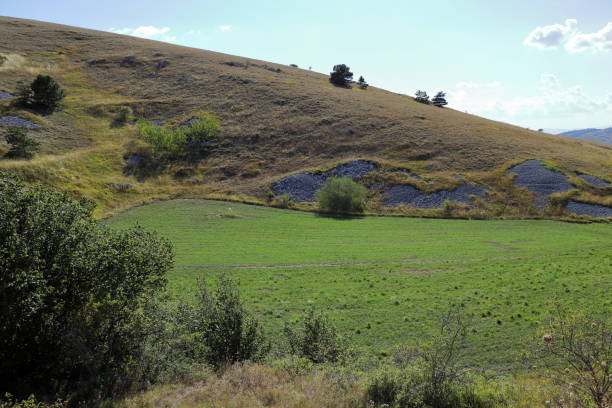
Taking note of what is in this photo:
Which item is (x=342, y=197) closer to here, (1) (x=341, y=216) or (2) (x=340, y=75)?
(1) (x=341, y=216)

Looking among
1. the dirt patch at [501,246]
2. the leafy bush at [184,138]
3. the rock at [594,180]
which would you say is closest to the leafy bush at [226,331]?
the dirt patch at [501,246]

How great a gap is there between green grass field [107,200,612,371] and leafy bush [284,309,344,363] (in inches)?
106

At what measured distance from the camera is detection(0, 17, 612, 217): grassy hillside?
63875 mm

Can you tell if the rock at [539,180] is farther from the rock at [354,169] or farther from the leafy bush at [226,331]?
the leafy bush at [226,331]

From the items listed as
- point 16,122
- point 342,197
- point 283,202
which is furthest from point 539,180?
point 16,122

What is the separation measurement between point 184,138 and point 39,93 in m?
30.7

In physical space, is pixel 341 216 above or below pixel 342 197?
below

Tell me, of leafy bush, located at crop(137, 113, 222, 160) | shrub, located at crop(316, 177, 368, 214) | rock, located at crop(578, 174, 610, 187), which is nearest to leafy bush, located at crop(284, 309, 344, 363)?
shrub, located at crop(316, 177, 368, 214)

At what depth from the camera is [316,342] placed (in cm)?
1388

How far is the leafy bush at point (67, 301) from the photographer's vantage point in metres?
10.1

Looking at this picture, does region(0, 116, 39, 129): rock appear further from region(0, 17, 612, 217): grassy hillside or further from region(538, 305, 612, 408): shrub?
region(538, 305, 612, 408): shrub

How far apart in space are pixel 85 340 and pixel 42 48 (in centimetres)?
13730

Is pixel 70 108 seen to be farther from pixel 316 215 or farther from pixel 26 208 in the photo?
pixel 26 208

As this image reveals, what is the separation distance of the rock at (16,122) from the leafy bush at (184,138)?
18663 millimetres
